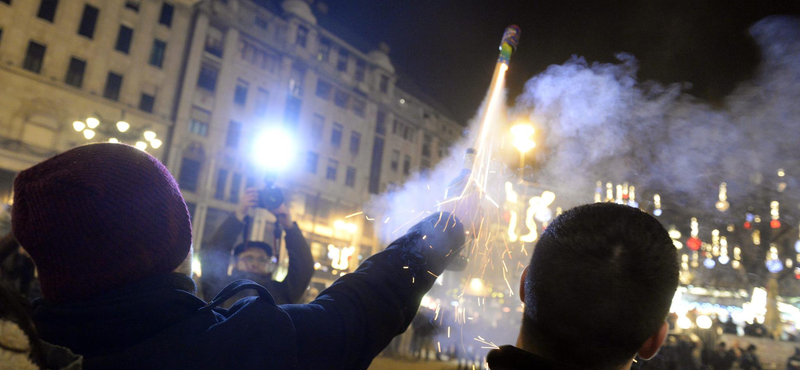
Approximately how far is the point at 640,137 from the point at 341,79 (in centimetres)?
2888

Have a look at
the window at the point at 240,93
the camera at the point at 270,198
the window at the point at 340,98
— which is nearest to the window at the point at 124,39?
the window at the point at 240,93

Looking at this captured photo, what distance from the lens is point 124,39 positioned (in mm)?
23781

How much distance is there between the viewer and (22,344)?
92cm

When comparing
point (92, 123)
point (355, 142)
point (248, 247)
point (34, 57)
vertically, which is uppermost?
point (355, 142)

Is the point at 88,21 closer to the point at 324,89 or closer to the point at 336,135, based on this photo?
the point at 324,89

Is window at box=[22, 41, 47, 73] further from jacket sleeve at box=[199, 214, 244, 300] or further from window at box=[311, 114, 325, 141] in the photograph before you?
jacket sleeve at box=[199, 214, 244, 300]

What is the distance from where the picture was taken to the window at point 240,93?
27.9 metres

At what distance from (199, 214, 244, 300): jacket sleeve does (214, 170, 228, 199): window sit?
23.2 m

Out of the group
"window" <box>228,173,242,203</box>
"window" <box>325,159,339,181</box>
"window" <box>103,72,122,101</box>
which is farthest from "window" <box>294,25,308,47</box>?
"window" <box>103,72,122,101</box>

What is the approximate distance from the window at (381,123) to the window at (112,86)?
1824cm

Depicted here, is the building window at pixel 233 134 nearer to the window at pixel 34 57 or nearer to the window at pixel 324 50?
the window at pixel 324 50

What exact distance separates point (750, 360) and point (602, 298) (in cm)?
1696

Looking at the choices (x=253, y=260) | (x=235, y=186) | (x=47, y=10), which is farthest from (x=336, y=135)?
(x=253, y=260)

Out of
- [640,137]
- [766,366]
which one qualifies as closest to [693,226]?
[766,366]
